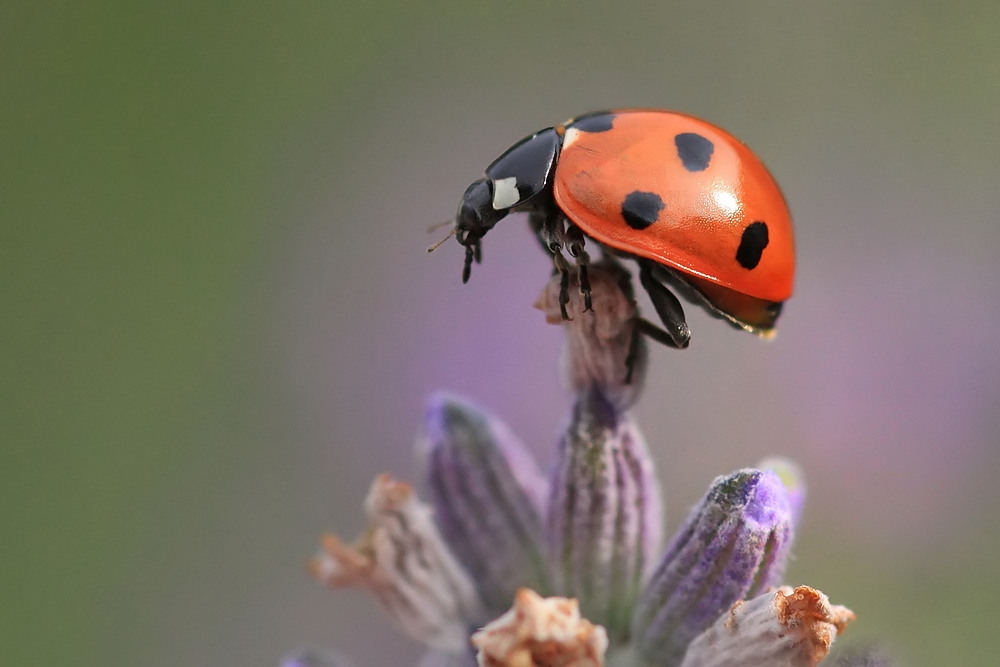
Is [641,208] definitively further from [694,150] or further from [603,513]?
→ [603,513]

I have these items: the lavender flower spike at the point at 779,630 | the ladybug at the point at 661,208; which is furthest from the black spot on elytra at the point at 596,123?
the lavender flower spike at the point at 779,630

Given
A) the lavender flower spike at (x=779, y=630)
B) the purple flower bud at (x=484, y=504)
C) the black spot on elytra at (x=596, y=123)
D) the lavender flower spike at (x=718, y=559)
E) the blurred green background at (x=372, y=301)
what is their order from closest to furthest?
the lavender flower spike at (x=779, y=630) → the lavender flower spike at (x=718, y=559) → the black spot on elytra at (x=596, y=123) → the purple flower bud at (x=484, y=504) → the blurred green background at (x=372, y=301)

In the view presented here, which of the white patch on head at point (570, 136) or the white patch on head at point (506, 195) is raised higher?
the white patch on head at point (570, 136)

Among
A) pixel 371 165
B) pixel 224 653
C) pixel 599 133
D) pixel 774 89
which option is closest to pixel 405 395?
pixel 224 653

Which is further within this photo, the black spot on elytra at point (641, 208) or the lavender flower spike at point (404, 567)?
the lavender flower spike at point (404, 567)

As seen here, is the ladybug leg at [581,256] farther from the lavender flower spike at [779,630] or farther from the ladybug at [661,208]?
the lavender flower spike at [779,630]

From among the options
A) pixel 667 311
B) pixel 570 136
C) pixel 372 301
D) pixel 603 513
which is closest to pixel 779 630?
pixel 603 513

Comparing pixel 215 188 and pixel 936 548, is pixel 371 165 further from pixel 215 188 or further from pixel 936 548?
pixel 936 548
